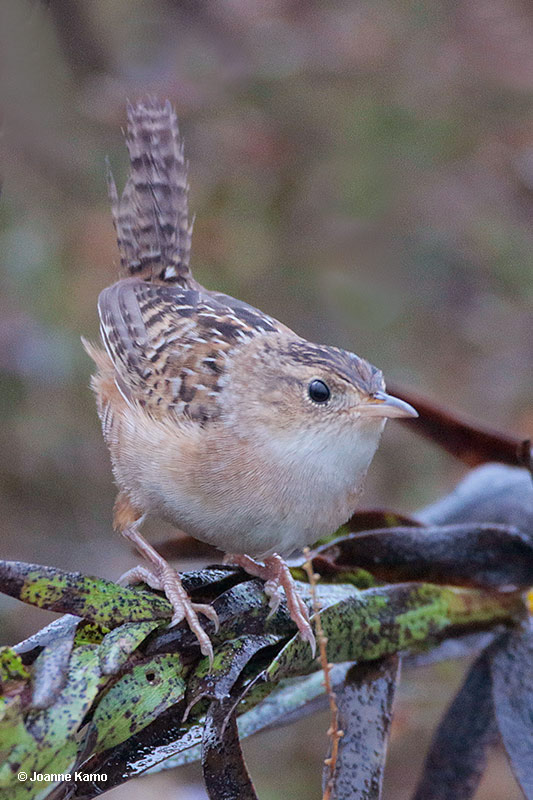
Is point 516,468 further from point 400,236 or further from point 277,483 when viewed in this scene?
point 400,236

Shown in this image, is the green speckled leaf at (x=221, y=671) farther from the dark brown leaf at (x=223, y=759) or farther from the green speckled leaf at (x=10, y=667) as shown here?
the green speckled leaf at (x=10, y=667)

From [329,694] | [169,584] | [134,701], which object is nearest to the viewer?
[134,701]

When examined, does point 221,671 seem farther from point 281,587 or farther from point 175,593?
point 281,587

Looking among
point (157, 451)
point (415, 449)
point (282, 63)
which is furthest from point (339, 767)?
point (282, 63)

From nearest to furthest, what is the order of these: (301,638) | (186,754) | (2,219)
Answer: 1. (301,638)
2. (186,754)
3. (2,219)

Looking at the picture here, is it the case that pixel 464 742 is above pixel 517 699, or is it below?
below

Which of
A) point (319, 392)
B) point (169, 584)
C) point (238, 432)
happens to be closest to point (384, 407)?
point (319, 392)
